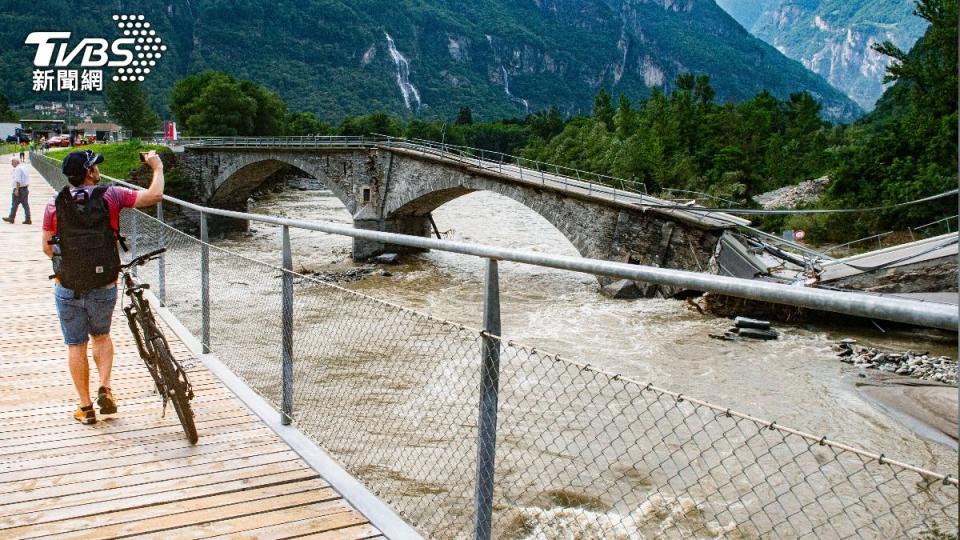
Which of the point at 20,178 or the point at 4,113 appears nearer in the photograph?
the point at 20,178

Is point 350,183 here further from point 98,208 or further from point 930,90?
point 98,208

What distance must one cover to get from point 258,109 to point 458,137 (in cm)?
3981

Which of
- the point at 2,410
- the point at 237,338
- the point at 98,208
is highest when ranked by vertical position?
the point at 98,208

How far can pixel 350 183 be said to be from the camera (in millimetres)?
35844


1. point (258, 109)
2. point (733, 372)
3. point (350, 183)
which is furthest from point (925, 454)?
point (258, 109)

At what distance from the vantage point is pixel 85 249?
461cm

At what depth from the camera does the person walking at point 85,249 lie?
4.52 meters

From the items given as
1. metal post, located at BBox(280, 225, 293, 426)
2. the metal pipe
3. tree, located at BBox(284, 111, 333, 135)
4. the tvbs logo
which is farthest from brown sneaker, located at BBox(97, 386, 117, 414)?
tree, located at BBox(284, 111, 333, 135)

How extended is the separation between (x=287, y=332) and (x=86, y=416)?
1550mm

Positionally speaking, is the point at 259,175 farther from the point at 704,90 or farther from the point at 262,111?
the point at 704,90

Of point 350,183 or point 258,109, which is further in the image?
point 258,109

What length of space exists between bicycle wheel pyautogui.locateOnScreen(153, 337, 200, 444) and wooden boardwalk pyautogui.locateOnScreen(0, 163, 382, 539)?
110 millimetres

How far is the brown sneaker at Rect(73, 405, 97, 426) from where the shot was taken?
193 inches

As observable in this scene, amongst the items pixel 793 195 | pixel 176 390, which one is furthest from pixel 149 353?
pixel 793 195
